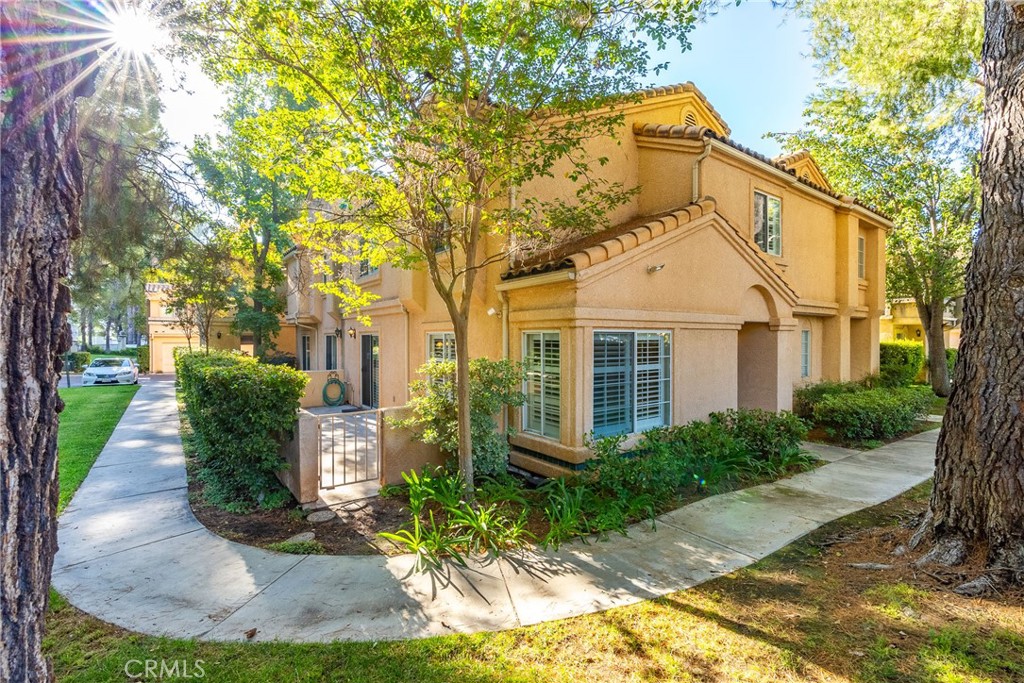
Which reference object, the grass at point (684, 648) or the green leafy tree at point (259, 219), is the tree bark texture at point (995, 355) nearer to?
the grass at point (684, 648)

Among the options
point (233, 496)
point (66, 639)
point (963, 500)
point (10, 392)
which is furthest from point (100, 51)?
point (963, 500)

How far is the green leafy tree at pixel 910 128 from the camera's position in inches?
366

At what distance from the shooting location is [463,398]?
676cm

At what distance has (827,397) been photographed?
12211 mm

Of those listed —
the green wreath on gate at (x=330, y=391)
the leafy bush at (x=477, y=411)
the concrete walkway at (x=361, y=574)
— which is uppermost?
the leafy bush at (x=477, y=411)

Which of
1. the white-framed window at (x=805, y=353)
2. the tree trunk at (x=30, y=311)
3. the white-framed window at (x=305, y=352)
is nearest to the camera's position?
the tree trunk at (x=30, y=311)

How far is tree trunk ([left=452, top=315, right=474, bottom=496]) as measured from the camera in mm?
6746

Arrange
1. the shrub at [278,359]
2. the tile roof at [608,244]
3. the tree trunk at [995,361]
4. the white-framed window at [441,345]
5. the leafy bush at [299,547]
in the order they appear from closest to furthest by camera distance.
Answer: the tree trunk at [995,361] < the leafy bush at [299,547] < the tile roof at [608,244] < the white-framed window at [441,345] < the shrub at [278,359]

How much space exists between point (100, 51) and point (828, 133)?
2318cm

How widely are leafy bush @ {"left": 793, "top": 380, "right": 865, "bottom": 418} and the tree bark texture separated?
29.1ft

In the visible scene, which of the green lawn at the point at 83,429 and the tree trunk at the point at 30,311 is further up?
the tree trunk at the point at 30,311

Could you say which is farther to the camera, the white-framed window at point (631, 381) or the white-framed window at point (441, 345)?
the white-framed window at point (441, 345)

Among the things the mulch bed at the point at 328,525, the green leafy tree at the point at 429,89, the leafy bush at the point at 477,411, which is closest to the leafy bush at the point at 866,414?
the leafy bush at the point at 477,411

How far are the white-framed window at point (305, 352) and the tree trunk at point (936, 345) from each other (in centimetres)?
2765
